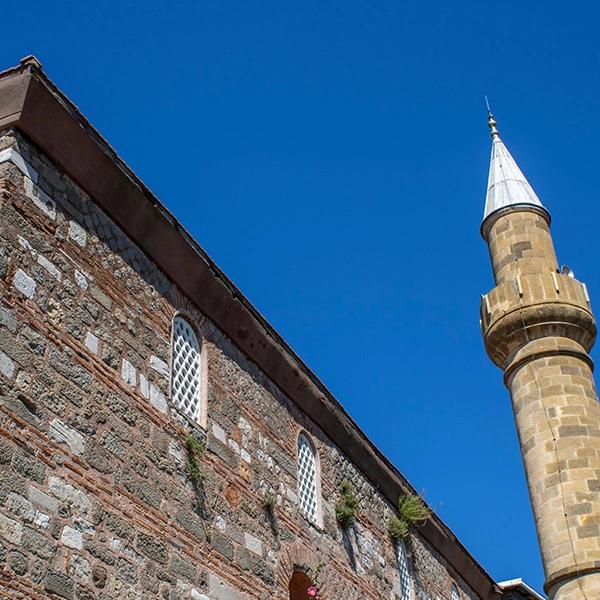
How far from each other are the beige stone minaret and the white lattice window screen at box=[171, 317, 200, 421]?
573cm

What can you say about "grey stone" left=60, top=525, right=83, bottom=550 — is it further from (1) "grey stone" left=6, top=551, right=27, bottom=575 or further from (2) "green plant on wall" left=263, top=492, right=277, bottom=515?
(2) "green plant on wall" left=263, top=492, right=277, bottom=515

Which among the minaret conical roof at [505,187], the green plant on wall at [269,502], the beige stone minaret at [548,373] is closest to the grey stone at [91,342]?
the green plant on wall at [269,502]

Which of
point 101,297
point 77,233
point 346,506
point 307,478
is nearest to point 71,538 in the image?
point 101,297

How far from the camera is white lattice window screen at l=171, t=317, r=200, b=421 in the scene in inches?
313

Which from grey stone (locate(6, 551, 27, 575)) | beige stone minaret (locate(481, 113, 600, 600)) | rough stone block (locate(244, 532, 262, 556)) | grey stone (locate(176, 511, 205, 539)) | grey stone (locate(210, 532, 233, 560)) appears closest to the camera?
grey stone (locate(6, 551, 27, 575))

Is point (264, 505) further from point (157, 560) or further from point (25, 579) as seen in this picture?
point (25, 579)

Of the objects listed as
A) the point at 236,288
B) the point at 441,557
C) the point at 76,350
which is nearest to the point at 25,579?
the point at 76,350

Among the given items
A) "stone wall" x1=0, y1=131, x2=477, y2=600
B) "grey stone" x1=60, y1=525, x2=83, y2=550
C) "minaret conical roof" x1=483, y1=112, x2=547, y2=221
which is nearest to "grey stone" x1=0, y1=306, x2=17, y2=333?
"stone wall" x1=0, y1=131, x2=477, y2=600

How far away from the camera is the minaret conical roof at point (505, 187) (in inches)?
585

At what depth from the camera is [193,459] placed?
768 centimetres

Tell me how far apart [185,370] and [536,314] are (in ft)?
22.2

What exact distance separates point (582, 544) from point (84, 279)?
7299 millimetres

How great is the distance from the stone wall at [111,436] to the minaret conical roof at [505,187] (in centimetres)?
684

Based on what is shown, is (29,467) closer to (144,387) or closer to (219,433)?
(144,387)
